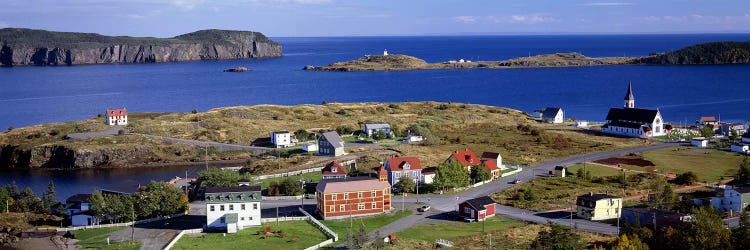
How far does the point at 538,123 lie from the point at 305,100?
54.4 m

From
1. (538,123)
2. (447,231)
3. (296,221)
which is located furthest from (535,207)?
(538,123)

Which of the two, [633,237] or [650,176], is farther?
[650,176]

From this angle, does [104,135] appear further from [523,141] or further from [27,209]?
[523,141]

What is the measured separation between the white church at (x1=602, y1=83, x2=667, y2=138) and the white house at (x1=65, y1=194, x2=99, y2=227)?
55.0m

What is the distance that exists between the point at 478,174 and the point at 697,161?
20797mm

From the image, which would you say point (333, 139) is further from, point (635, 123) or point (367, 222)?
point (635, 123)

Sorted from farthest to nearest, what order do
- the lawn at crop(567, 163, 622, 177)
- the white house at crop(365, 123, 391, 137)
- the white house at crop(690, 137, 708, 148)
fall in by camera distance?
the white house at crop(365, 123, 391, 137) → the white house at crop(690, 137, 708, 148) → the lawn at crop(567, 163, 622, 177)

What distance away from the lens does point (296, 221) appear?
141ft

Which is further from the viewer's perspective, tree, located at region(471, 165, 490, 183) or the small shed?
the small shed

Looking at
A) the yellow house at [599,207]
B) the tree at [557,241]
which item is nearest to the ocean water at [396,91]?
the yellow house at [599,207]

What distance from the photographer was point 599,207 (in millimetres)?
43219

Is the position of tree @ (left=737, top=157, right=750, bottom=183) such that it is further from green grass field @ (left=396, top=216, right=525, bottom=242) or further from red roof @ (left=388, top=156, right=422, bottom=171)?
red roof @ (left=388, top=156, right=422, bottom=171)

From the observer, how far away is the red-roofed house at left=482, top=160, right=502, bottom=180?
182 feet

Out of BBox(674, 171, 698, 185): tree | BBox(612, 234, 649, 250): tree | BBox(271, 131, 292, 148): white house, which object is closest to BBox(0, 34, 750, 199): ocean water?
BBox(271, 131, 292, 148): white house
